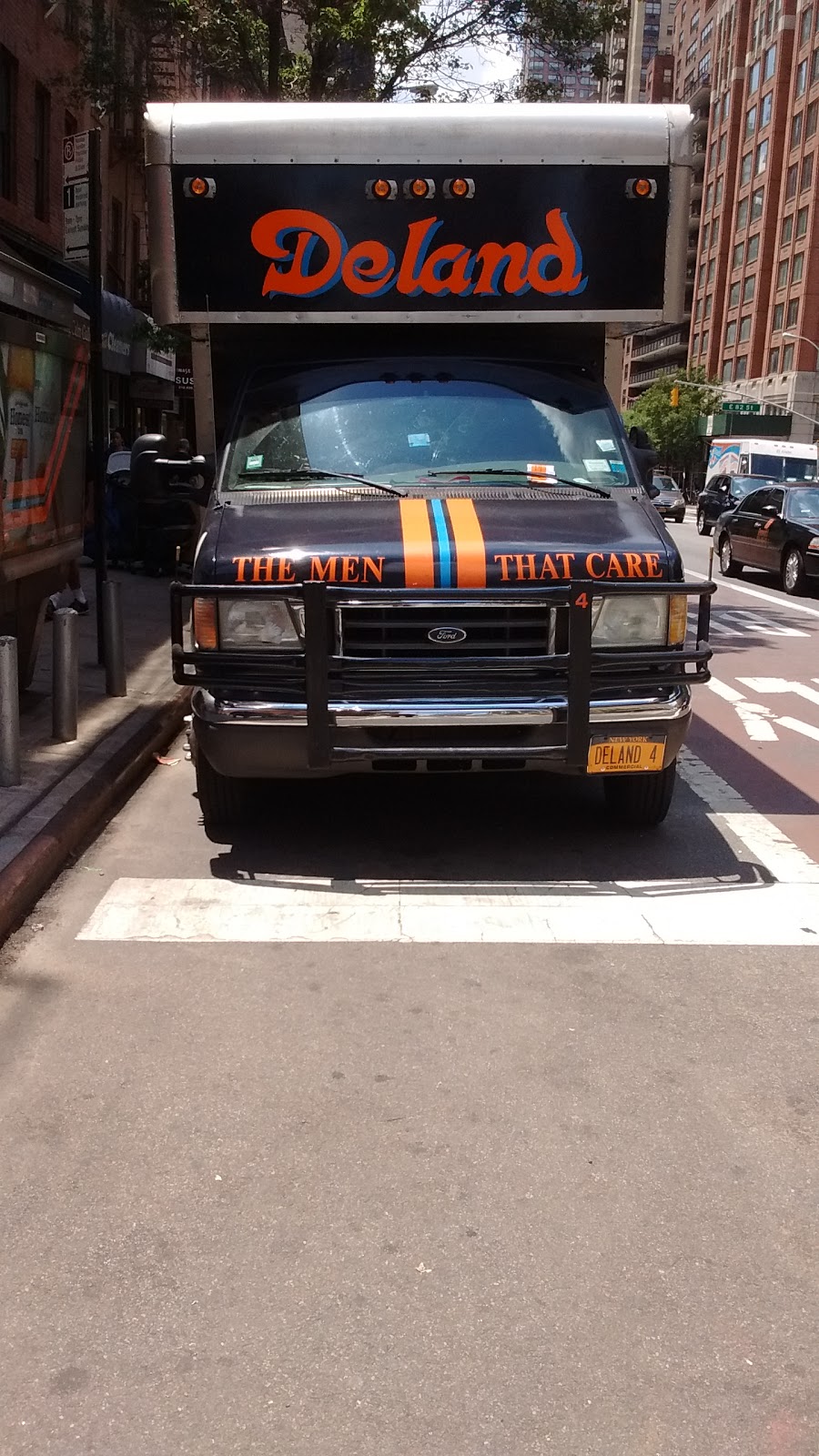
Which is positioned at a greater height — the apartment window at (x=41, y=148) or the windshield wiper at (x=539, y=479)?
the apartment window at (x=41, y=148)

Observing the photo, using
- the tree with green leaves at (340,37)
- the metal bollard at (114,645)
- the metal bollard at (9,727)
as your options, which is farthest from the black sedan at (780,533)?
the metal bollard at (9,727)

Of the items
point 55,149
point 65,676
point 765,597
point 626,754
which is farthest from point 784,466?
point 626,754

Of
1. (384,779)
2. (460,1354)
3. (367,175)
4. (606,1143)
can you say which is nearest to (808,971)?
(606,1143)

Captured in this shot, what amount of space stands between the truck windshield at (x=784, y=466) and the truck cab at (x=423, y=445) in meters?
39.1

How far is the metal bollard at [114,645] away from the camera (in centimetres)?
903

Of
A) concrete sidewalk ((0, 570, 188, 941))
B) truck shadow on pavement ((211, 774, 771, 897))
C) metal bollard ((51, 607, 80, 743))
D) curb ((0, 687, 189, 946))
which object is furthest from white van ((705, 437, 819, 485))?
metal bollard ((51, 607, 80, 743))

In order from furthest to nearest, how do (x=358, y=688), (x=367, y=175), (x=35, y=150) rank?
(x=35, y=150)
(x=367, y=175)
(x=358, y=688)

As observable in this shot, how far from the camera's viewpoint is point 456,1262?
3.03 metres

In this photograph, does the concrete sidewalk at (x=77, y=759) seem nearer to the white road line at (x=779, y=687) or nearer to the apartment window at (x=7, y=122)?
the white road line at (x=779, y=687)

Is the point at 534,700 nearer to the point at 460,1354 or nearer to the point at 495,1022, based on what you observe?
the point at 495,1022

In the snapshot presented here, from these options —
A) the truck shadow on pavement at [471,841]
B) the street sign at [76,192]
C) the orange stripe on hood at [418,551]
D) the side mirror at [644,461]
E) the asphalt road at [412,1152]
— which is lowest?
the asphalt road at [412,1152]

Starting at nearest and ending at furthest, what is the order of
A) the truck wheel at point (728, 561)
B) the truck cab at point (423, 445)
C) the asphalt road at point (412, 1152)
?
the asphalt road at point (412, 1152)
the truck cab at point (423, 445)
the truck wheel at point (728, 561)

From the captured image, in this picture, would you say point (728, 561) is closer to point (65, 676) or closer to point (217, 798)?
point (65, 676)

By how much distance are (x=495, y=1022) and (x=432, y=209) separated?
4.46 m
